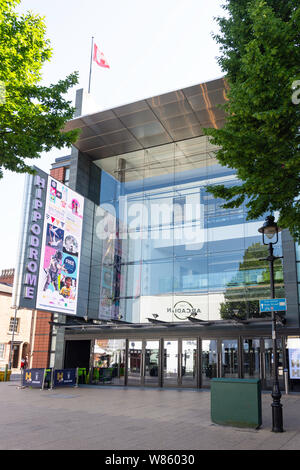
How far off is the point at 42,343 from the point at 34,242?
1423cm

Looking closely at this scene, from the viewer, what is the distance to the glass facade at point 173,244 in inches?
918

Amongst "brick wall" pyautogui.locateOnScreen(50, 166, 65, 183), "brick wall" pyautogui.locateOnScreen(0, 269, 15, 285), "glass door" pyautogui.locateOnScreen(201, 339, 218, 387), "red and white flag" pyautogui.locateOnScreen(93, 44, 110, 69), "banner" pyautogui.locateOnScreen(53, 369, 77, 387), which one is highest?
"red and white flag" pyautogui.locateOnScreen(93, 44, 110, 69)

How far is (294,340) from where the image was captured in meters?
20.3

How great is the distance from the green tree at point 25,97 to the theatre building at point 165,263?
32.4 feet

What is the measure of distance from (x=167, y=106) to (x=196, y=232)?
7771 mm

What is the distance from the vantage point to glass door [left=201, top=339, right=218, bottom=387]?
22.1 m

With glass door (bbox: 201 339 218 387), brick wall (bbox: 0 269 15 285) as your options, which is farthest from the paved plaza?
brick wall (bbox: 0 269 15 285)

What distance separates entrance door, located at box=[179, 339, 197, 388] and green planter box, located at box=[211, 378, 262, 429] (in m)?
12.2

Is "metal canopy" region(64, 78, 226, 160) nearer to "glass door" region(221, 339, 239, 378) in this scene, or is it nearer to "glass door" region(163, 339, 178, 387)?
"glass door" region(221, 339, 239, 378)

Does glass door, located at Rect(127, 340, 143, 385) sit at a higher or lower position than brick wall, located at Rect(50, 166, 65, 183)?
lower

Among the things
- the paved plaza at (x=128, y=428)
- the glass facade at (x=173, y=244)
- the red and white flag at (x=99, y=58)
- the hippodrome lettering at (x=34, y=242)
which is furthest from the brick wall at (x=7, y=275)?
the paved plaza at (x=128, y=428)

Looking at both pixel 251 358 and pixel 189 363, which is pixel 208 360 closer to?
pixel 189 363

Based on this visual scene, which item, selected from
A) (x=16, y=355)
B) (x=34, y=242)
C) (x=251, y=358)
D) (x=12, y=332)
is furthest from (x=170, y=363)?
(x=16, y=355)
